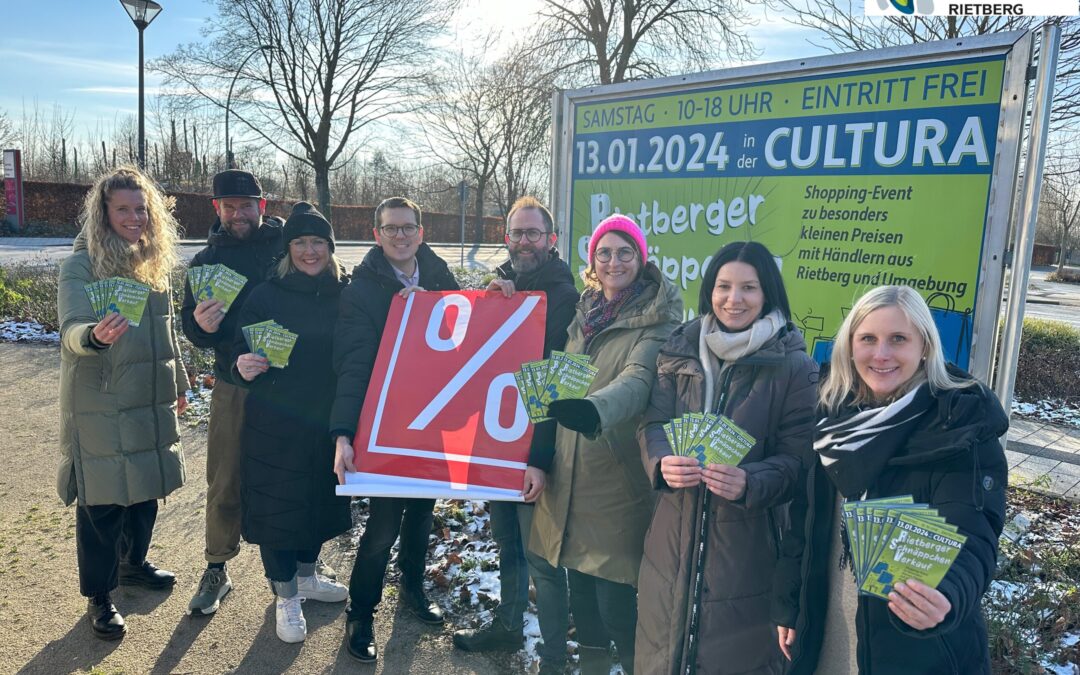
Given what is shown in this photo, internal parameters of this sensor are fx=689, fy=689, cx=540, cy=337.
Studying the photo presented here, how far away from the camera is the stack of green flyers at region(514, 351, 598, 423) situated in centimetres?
249

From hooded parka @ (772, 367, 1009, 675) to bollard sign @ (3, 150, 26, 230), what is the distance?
35410 millimetres

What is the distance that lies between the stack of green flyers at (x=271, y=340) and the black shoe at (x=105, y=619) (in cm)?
164

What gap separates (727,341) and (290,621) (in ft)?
8.97

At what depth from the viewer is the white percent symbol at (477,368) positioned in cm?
312

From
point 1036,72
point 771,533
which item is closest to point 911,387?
point 771,533

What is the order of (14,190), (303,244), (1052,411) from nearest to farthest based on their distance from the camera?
(303,244) → (1052,411) → (14,190)

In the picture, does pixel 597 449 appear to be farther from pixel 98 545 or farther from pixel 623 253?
pixel 98 545

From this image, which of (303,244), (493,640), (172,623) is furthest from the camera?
(172,623)

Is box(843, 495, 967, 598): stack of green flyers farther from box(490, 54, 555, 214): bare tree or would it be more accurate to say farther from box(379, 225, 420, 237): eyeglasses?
box(490, 54, 555, 214): bare tree

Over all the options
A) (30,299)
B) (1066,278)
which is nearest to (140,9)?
(30,299)

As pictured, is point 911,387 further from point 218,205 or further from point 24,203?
point 24,203

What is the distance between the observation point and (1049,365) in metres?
9.12

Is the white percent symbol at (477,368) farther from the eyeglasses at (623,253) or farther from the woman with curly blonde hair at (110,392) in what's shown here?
the woman with curly blonde hair at (110,392)

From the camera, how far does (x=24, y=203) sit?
3034 centimetres
